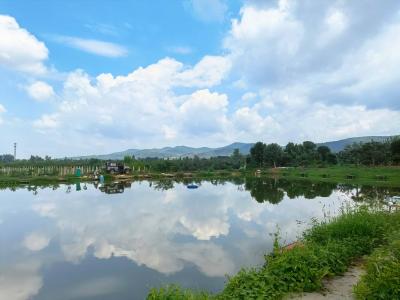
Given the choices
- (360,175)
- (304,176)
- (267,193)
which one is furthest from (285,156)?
(267,193)

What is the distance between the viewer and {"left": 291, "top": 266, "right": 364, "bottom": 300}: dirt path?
538cm

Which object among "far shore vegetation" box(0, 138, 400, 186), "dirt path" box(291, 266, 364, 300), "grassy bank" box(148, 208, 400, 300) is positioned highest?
"far shore vegetation" box(0, 138, 400, 186)

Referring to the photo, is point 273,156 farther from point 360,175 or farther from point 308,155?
point 360,175

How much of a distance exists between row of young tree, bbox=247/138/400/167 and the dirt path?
55044mm

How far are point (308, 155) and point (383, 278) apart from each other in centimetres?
6673

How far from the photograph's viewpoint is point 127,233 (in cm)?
1432

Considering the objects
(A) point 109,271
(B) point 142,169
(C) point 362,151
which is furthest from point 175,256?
(C) point 362,151

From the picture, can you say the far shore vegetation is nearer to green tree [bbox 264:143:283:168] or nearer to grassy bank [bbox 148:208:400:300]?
green tree [bbox 264:143:283:168]

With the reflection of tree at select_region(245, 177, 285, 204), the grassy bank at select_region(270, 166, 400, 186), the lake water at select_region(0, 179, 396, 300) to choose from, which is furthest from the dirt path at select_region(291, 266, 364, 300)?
the grassy bank at select_region(270, 166, 400, 186)

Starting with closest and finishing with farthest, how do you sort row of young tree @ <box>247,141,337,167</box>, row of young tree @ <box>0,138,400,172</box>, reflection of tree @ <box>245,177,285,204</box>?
reflection of tree @ <box>245,177,285,204</box> < row of young tree @ <box>0,138,400,172</box> < row of young tree @ <box>247,141,337,167</box>

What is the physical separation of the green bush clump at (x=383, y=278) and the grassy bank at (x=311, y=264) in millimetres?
89

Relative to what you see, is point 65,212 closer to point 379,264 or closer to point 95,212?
point 95,212

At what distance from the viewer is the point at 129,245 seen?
12.3m

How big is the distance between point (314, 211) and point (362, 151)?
4388 cm
